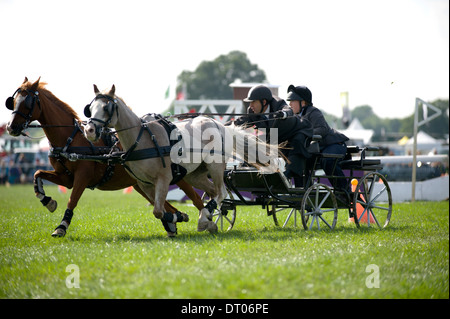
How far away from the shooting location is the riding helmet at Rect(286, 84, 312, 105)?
28.8ft

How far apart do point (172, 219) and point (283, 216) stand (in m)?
4.34

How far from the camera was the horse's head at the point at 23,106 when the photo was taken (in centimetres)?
754

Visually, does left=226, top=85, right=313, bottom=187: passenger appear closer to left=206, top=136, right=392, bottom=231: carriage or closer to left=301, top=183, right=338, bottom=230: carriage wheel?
left=206, top=136, right=392, bottom=231: carriage

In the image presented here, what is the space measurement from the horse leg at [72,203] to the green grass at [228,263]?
143mm

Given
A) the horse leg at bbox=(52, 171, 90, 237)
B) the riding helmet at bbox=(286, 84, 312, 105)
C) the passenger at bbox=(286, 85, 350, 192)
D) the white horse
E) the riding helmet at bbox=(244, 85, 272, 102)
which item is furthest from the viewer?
the riding helmet at bbox=(286, 84, 312, 105)

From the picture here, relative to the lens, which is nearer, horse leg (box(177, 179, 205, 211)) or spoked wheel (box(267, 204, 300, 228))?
horse leg (box(177, 179, 205, 211))

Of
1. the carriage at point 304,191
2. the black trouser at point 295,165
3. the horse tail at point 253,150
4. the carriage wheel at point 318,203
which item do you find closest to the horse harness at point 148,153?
the horse tail at point 253,150

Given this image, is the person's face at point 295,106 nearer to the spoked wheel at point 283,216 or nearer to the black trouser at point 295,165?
the black trouser at point 295,165

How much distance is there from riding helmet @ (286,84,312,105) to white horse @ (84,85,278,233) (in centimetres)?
121

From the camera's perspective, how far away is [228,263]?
5.23 meters

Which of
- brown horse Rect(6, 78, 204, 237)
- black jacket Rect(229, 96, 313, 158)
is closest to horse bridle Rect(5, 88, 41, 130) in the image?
brown horse Rect(6, 78, 204, 237)

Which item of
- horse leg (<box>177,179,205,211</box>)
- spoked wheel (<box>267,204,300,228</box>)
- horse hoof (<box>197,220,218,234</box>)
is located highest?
horse leg (<box>177,179,205,211</box>)
